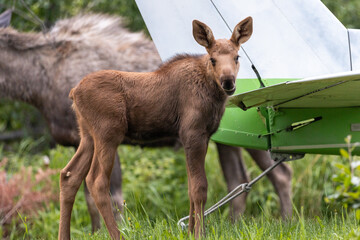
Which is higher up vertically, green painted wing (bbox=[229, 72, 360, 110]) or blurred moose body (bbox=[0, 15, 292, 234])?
green painted wing (bbox=[229, 72, 360, 110])

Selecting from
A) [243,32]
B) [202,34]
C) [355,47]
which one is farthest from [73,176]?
[355,47]

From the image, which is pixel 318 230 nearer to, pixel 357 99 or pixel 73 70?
pixel 357 99

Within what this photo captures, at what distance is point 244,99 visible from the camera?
357 cm

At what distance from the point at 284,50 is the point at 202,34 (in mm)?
980

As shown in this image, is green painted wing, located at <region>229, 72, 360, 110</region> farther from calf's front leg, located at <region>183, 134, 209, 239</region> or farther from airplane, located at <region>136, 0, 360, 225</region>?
calf's front leg, located at <region>183, 134, 209, 239</region>

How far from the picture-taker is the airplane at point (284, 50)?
13.1 feet

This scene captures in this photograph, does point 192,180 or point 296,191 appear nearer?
point 192,180

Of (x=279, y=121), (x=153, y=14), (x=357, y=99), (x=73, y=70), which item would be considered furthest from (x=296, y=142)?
(x=73, y=70)

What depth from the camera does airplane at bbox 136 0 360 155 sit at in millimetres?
3982

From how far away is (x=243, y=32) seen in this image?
332cm

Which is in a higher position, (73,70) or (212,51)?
(212,51)

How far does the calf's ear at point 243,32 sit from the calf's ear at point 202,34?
0.45 ft

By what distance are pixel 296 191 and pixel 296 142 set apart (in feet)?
11.8

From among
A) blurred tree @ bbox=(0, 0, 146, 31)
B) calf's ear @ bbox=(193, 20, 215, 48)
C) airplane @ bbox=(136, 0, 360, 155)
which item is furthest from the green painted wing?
blurred tree @ bbox=(0, 0, 146, 31)
